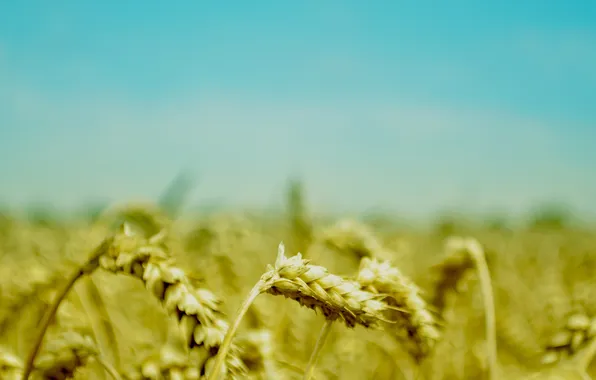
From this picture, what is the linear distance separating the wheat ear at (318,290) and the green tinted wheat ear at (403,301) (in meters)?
0.12

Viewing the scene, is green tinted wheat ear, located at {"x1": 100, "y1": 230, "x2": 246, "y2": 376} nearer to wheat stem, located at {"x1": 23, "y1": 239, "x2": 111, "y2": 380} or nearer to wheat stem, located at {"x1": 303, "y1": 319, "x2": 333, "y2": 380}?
wheat stem, located at {"x1": 23, "y1": 239, "x2": 111, "y2": 380}

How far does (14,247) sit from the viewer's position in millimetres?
6887

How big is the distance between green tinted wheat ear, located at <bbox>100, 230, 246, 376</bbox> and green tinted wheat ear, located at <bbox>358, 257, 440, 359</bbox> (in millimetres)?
329

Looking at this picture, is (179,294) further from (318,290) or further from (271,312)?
(271,312)

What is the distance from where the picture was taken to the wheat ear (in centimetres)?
112

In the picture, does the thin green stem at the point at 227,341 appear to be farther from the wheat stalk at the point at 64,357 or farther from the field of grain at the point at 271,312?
the wheat stalk at the point at 64,357

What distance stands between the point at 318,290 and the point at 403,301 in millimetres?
382

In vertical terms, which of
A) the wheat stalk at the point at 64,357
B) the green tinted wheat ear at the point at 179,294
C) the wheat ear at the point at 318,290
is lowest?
the wheat stalk at the point at 64,357

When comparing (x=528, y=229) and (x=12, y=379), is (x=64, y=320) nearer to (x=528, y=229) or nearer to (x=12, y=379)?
(x=12, y=379)

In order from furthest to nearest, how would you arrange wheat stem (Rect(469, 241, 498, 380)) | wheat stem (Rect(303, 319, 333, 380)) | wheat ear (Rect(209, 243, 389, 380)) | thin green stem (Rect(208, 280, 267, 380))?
1. wheat stem (Rect(469, 241, 498, 380))
2. wheat stem (Rect(303, 319, 333, 380))
3. wheat ear (Rect(209, 243, 389, 380))
4. thin green stem (Rect(208, 280, 267, 380))

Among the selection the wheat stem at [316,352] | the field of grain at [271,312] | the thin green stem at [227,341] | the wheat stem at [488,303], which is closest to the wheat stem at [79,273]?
the field of grain at [271,312]

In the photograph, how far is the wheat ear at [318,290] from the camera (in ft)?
3.68

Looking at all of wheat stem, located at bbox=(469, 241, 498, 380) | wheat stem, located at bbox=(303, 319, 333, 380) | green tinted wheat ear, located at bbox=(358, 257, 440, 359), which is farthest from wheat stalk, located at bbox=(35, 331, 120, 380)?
wheat stem, located at bbox=(469, 241, 498, 380)

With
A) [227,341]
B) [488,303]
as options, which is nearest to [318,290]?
[227,341]
